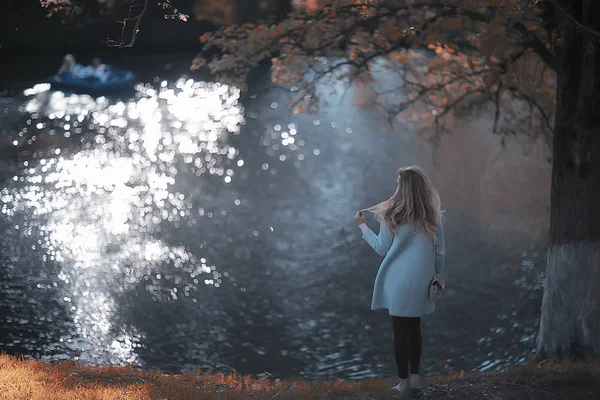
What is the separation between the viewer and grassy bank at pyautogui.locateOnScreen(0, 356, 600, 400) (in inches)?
219

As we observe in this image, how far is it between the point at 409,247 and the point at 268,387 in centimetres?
213

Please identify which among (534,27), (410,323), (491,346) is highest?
(534,27)

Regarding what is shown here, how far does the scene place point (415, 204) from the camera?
5.20 meters

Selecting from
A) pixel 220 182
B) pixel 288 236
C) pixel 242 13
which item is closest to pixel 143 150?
pixel 220 182

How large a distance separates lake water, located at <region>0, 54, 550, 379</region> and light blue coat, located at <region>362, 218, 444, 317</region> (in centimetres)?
585

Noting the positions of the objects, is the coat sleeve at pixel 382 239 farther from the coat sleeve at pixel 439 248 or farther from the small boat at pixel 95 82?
the small boat at pixel 95 82

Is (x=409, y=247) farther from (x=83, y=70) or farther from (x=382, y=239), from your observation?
(x=83, y=70)

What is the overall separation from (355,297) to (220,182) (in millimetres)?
10182

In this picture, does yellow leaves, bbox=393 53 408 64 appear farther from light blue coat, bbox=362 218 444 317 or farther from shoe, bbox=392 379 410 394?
shoe, bbox=392 379 410 394

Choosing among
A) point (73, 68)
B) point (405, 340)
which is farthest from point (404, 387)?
point (73, 68)

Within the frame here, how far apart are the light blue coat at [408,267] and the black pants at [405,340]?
0.10 meters

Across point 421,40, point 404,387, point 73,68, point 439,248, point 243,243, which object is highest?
point 421,40

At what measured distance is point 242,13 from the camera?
104 feet

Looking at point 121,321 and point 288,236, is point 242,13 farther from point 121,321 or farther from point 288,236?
point 121,321
